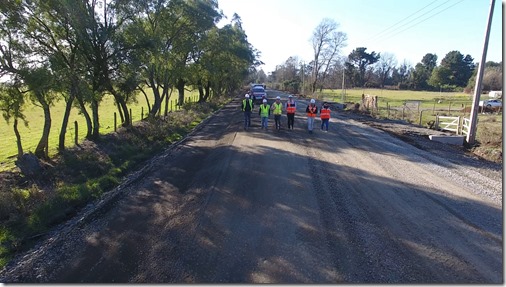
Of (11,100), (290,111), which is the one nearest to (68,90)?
(11,100)

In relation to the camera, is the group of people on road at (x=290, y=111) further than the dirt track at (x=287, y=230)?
Yes

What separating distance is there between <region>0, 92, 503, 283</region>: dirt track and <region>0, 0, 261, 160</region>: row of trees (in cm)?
595

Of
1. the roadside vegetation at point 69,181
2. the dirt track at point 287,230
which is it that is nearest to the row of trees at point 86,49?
the roadside vegetation at point 69,181

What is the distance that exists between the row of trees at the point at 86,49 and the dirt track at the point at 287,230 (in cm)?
595

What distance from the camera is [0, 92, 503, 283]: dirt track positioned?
402cm

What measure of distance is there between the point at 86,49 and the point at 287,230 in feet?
41.5

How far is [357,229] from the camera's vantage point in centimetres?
513

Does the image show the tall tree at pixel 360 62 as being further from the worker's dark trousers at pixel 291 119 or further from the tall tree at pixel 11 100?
the tall tree at pixel 11 100

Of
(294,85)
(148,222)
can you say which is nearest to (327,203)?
(148,222)

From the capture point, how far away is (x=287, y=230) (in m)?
5.10

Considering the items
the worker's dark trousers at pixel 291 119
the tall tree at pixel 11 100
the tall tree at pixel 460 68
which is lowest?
the worker's dark trousers at pixel 291 119

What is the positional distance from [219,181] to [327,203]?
298 cm

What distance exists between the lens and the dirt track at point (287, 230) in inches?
158

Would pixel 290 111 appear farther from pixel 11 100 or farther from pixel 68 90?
pixel 11 100
